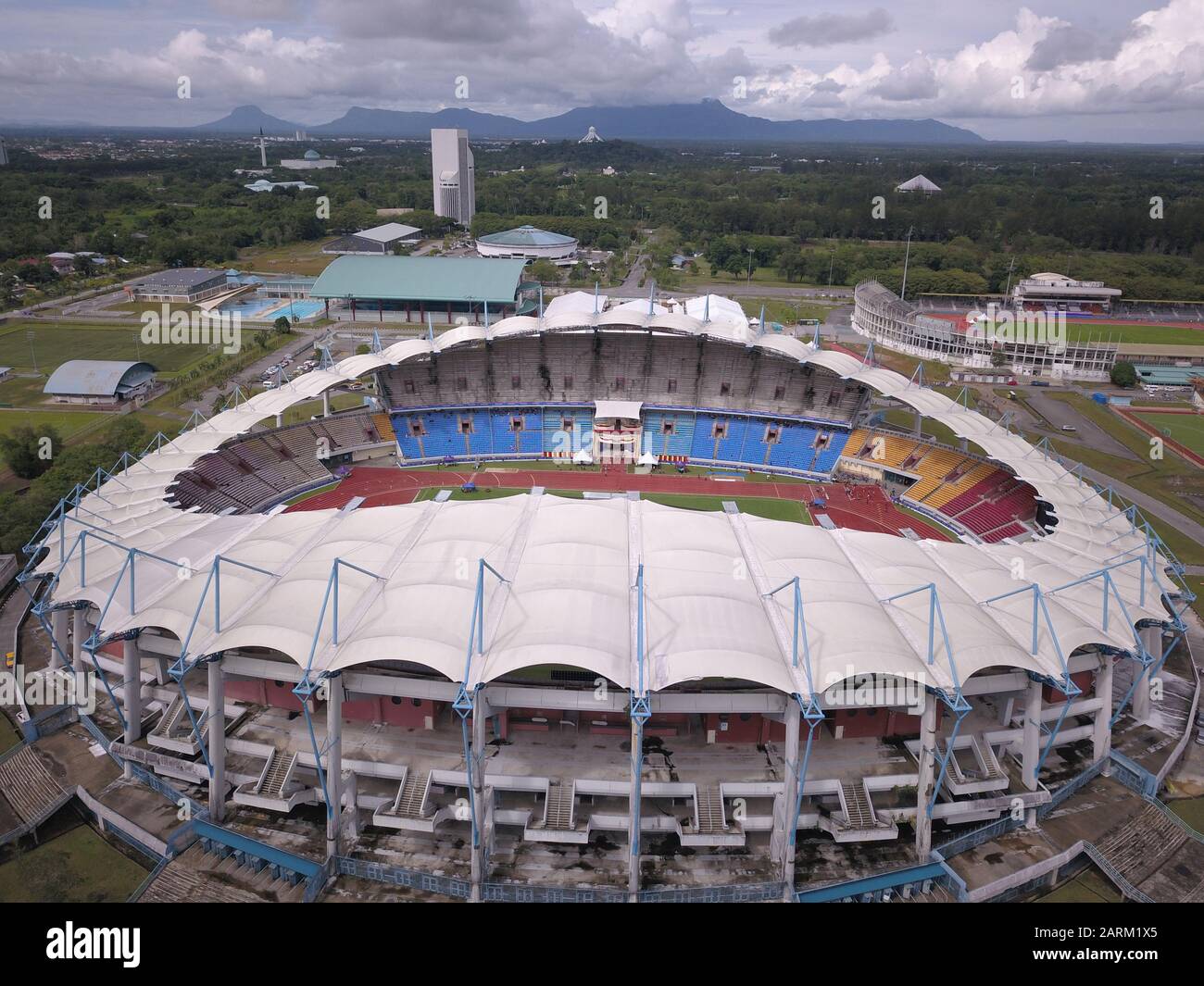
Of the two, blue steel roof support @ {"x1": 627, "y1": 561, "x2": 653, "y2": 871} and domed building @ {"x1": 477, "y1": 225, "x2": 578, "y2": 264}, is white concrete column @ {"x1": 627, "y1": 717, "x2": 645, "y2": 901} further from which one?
domed building @ {"x1": 477, "y1": 225, "x2": 578, "y2": 264}

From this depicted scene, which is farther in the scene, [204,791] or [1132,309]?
[1132,309]

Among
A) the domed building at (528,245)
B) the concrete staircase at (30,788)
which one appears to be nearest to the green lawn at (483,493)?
the concrete staircase at (30,788)

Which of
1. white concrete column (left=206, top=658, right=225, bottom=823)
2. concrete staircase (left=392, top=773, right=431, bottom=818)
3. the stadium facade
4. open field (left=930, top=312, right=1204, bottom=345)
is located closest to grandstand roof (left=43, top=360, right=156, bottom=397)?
white concrete column (left=206, top=658, right=225, bottom=823)

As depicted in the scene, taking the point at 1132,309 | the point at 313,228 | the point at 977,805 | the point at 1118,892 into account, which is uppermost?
the point at 313,228

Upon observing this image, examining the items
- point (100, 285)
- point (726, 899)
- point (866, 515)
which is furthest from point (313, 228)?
point (726, 899)

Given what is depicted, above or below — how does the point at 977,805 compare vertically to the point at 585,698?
below

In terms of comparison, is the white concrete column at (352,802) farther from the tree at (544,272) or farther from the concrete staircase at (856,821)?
the tree at (544,272)

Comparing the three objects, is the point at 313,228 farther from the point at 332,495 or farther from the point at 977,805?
the point at 977,805
